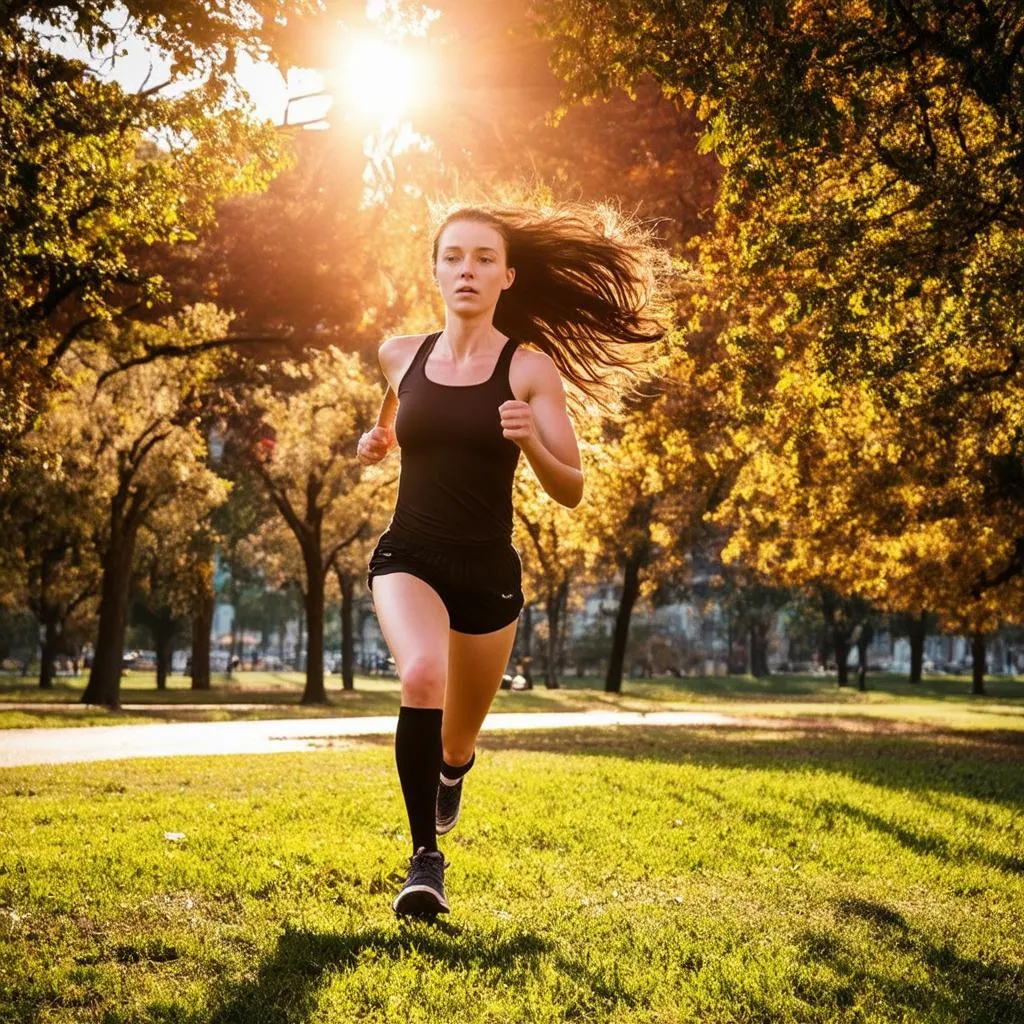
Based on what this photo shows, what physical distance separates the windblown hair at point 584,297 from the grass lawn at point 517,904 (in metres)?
2.68

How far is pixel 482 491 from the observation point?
4816 mm

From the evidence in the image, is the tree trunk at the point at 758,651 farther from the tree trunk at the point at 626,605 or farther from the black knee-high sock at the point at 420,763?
the black knee-high sock at the point at 420,763

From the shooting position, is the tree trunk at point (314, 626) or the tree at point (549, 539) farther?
the tree at point (549, 539)

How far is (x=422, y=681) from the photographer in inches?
178

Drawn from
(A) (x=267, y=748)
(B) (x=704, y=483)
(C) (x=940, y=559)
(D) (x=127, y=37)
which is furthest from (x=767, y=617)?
(D) (x=127, y=37)

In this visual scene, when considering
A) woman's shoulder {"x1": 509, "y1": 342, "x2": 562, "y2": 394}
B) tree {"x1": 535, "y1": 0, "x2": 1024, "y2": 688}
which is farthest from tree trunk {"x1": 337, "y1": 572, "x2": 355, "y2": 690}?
woman's shoulder {"x1": 509, "y1": 342, "x2": 562, "y2": 394}

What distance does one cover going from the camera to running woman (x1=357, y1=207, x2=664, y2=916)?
4.58 metres

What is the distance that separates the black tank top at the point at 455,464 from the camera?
4.77m

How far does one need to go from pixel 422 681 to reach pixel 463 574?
0.49 meters

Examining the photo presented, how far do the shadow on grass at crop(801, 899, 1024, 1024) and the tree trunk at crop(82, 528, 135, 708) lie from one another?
75.0 ft

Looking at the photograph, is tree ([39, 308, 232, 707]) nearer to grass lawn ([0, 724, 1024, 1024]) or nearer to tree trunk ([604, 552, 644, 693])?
grass lawn ([0, 724, 1024, 1024])

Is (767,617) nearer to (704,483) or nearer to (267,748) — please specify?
(704,483)

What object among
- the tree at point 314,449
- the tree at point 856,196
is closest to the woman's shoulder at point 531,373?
the tree at point 856,196

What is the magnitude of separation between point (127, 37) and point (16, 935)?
7743 millimetres
